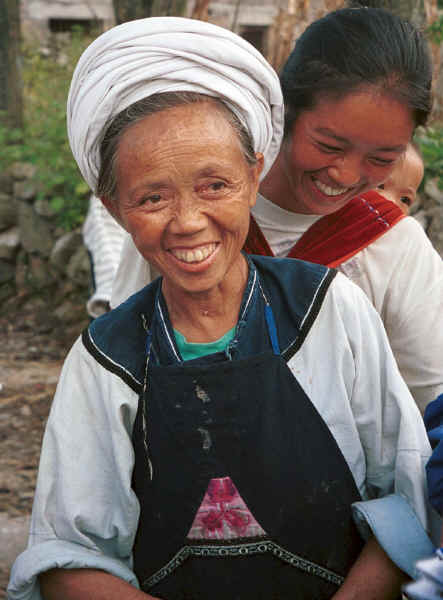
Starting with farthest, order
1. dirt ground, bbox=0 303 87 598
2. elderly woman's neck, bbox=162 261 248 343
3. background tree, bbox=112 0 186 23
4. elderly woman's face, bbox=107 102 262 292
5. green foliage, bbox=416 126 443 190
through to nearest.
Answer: background tree, bbox=112 0 186 23, green foliage, bbox=416 126 443 190, dirt ground, bbox=0 303 87 598, elderly woman's neck, bbox=162 261 248 343, elderly woman's face, bbox=107 102 262 292

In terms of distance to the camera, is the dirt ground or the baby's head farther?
the dirt ground

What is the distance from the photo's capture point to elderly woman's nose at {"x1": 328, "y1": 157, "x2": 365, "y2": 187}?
2217 millimetres

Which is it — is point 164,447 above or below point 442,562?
below

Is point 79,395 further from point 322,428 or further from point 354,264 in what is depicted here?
point 354,264

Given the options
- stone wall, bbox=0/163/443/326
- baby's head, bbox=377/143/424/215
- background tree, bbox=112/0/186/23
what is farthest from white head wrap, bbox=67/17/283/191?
stone wall, bbox=0/163/443/326

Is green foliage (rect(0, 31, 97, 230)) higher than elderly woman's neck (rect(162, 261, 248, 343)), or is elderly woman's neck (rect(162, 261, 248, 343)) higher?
elderly woman's neck (rect(162, 261, 248, 343))

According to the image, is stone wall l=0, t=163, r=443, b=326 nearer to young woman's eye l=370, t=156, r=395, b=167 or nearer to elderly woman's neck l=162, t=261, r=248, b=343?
young woman's eye l=370, t=156, r=395, b=167

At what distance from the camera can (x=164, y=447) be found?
1785 mm

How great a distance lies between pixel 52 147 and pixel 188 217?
21.3 feet

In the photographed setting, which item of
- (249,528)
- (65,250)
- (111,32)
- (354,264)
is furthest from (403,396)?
(65,250)

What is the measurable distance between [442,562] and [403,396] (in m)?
0.52

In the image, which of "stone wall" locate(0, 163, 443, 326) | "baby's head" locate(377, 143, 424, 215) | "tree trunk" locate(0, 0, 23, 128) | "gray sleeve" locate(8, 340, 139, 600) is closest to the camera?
"gray sleeve" locate(8, 340, 139, 600)

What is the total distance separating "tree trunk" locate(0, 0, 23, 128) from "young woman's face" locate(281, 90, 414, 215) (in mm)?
7461

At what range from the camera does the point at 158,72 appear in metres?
1.66
